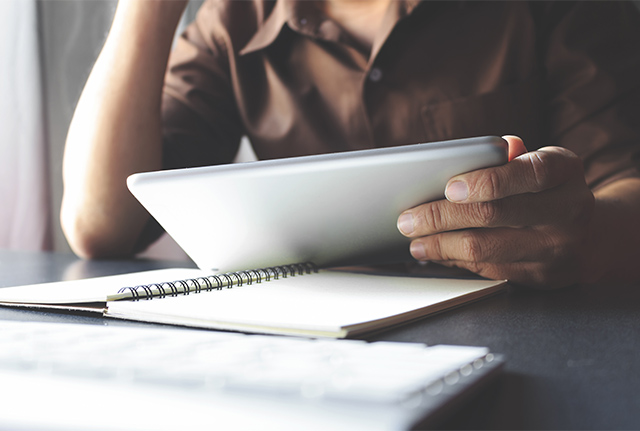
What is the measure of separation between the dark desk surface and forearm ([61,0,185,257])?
50 cm

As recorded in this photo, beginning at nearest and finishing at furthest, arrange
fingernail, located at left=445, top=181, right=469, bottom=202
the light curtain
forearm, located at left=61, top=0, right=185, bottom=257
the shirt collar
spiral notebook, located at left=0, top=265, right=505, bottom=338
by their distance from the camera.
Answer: spiral notebook, located at left=0, top=265, right=505, bottom=338, fingernail, located at left=445, top=181, right=469, bottom=202, forearm, located at left=61, top=0, right=185, bottom=257, the shirt collar, the light curtain

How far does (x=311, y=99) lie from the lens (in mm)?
1092

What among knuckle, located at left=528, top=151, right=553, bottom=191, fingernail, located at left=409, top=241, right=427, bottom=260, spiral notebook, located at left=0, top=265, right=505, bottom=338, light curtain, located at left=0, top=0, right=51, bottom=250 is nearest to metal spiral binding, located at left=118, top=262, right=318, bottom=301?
spiral notebook, located at left=0, top=265, right=505, bottom=338

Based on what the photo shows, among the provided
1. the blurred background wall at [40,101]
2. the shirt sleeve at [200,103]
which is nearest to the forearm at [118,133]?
the shirt sleeve at [200,103]

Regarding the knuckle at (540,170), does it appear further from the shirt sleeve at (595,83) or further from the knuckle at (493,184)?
the shirt sleeve at (595,83)

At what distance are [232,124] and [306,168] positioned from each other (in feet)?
2.78

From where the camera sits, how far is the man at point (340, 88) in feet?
2.94

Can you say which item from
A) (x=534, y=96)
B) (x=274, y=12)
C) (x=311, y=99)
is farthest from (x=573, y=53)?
(x=274, y=12)

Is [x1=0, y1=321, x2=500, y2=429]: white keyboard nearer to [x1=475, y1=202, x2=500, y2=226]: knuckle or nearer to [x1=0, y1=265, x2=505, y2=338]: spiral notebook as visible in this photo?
[x1=0, y1=265, x2=505, y2=338]: spiral notebook

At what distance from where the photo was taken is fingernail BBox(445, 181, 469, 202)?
0.41 m

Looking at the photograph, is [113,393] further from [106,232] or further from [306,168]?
[106,232]

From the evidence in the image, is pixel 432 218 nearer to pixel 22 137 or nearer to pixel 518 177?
pixel 518 177

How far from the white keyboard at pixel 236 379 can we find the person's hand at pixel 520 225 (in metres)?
0.24

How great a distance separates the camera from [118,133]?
0.90m
